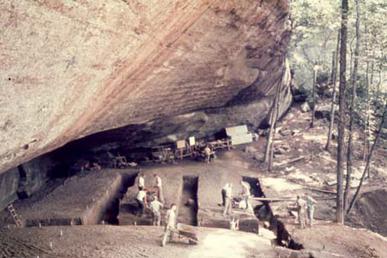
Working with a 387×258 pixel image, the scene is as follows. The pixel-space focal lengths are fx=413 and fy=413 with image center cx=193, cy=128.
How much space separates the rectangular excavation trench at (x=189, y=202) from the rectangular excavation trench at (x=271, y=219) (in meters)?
3.05

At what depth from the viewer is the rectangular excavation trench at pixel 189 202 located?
17.3 m

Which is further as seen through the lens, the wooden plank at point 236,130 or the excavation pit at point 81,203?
the wooden plank at point 236,130

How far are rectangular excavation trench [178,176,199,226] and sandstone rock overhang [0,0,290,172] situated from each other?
363 cm

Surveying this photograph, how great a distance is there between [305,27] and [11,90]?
71.8 ft

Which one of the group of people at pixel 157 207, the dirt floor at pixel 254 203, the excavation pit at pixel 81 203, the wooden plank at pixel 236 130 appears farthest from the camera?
the wooden plank at pixel 236 130

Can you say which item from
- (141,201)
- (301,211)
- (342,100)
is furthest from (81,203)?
(342,100)

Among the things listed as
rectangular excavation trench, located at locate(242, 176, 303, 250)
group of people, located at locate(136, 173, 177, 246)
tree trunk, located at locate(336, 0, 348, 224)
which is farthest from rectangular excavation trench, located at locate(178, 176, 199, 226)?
tree trunk, located at locate(336, 0, 348, 224)

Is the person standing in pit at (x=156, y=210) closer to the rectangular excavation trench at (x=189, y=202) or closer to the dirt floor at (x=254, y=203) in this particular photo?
the dirt floor at (x=254, y=203)

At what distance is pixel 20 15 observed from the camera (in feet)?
23.5

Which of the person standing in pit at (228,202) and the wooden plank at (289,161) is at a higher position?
the wooden plank at (289,161)

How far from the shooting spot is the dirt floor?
12.2 m

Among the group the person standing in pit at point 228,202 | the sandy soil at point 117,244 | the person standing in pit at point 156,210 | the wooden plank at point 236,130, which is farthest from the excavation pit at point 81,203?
the wooden plank at point 236,130

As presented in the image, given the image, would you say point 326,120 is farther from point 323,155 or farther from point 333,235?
point 333,235

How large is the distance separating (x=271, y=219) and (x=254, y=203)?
4.74 feet
